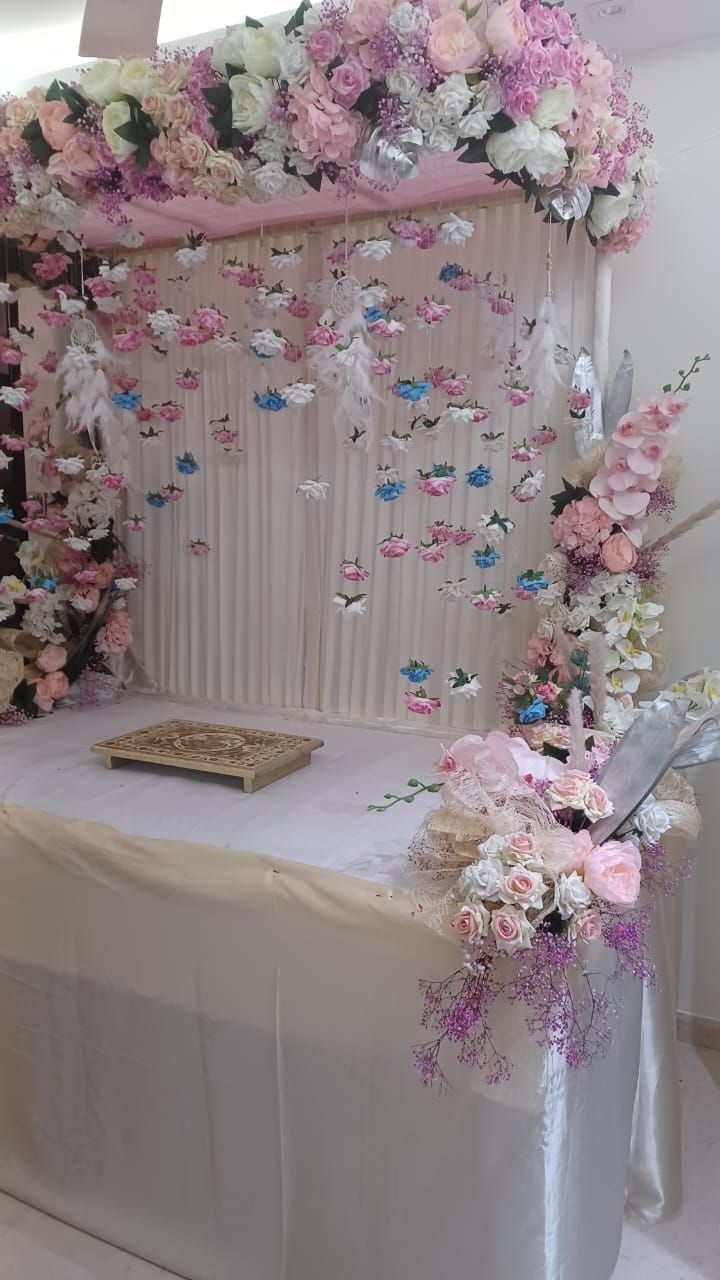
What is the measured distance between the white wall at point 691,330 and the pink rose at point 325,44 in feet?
3.36

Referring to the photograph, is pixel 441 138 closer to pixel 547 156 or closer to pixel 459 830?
pixel 547 156

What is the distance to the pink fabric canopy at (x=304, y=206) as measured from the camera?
2232 millimetres

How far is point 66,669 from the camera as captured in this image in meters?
2.96

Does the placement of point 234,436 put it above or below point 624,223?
below

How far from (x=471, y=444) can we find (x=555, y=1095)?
170cm

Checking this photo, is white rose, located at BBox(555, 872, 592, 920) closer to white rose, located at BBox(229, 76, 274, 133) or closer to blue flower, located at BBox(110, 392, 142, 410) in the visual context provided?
white rose, located at BBox(229, 76, 274, 133)

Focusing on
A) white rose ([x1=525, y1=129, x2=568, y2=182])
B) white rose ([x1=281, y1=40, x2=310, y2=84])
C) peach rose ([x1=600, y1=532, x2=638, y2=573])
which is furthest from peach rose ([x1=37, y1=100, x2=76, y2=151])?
peach rose ([x1=600, y1=532, x2=638, y2=573])

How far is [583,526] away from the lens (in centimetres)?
224

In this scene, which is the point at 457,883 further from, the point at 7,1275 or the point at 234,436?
the point at 234,436

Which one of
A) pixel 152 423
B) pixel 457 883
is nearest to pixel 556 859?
pixel 457 883

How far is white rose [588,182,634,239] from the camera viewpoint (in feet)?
6.98

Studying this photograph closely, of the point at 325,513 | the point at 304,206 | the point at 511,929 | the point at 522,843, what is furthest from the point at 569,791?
the point at 304,206

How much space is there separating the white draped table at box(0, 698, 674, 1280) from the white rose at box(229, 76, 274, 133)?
137 centimetres

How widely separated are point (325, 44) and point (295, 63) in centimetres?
7
